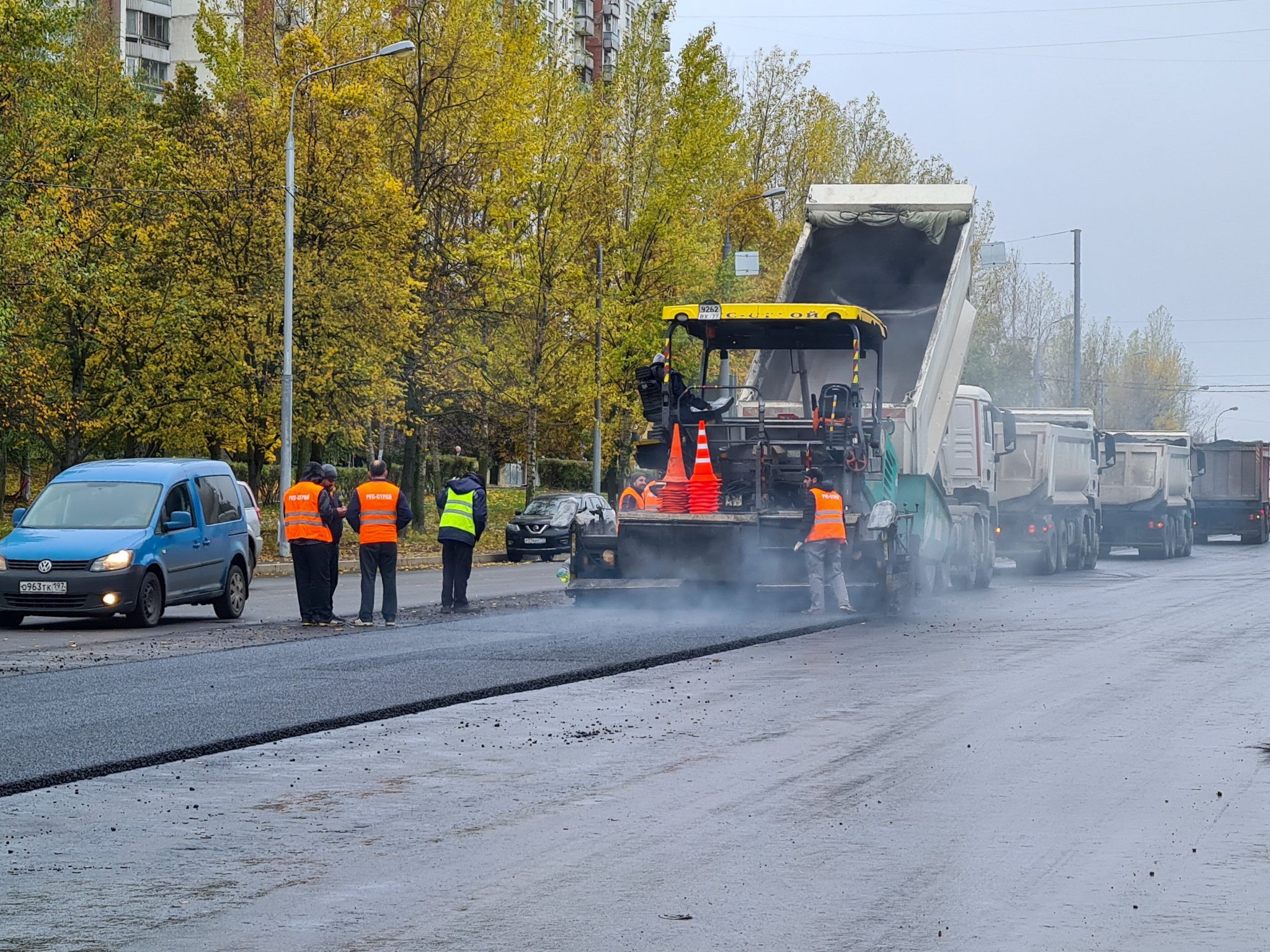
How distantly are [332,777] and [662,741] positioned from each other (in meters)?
2.17

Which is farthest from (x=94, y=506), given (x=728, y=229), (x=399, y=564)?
(x=728, y=229)

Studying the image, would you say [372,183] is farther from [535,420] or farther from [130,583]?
[130,583]

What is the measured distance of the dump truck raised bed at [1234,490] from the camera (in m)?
49.4

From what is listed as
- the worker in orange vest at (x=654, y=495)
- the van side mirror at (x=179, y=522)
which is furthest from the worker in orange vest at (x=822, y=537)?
the van side mirror at (x=179, y=522)

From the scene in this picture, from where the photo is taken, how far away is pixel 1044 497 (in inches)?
1297

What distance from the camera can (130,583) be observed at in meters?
18.5

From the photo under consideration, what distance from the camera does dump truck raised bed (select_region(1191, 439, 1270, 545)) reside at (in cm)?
4941

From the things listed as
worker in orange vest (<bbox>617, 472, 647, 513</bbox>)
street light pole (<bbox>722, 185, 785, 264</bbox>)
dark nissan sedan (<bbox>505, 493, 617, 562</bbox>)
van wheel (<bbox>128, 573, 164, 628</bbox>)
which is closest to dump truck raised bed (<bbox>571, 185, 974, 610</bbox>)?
worker in orange vest (<bbox>617, 472, 647, 513</bbox>)

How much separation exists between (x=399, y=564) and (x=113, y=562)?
17207 millimetres

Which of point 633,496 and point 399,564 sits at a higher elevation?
point 633,496

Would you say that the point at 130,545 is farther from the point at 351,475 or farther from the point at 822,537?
the point at 351,475

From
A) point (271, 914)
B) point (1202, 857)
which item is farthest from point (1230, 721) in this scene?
point (271, 914)

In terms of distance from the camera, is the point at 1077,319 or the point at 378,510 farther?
the point at 1077,319

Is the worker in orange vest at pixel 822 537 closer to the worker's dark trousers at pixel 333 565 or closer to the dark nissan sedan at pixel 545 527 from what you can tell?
the worker's dark trousers at pixel 333 565
